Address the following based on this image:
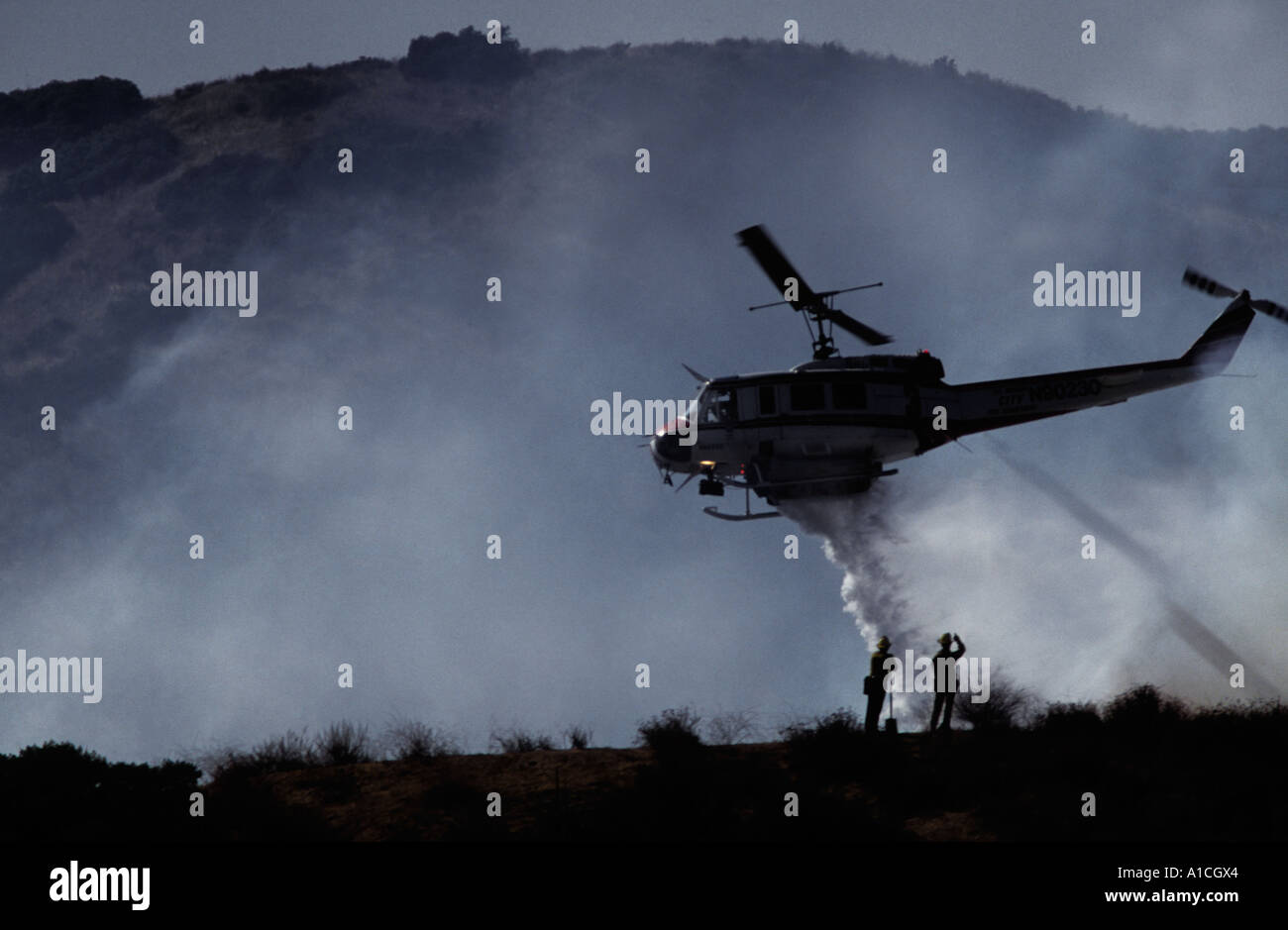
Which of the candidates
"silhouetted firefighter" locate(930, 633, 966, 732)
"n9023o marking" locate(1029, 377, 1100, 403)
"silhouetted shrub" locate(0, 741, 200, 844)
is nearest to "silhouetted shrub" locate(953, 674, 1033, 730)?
"silhouetted firefighter" locate(930, 633, 966, 732)

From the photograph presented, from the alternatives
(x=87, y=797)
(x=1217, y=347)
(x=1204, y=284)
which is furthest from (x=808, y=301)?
(x=87, y=797)

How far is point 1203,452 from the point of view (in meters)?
117

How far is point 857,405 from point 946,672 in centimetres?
1163

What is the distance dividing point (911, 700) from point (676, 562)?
107738mm

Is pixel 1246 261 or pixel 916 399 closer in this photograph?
pixel 916 399

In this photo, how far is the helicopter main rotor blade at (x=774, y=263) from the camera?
40.0m

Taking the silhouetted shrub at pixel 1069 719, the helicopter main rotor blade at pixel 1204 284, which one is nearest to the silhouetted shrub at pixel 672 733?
the silhouetted shrub at pixel 1069 719

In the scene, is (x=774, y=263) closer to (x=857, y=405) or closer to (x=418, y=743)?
(x=857, y=405)

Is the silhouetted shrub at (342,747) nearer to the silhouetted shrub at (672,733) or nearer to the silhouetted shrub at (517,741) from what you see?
the silhouetted shrub at (517,741)
